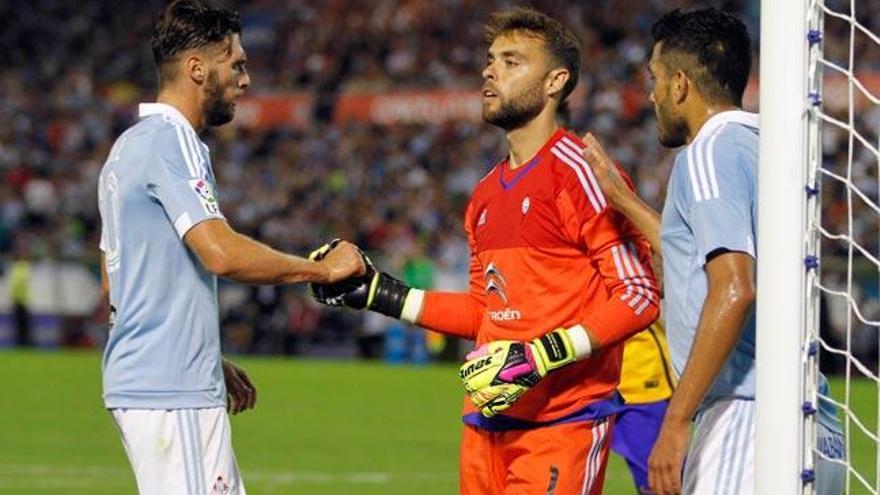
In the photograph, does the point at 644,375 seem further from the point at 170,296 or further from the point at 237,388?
the point at 170,296

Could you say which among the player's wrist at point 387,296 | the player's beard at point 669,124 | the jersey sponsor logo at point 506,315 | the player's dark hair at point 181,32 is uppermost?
the player's dark hair at point 181,32

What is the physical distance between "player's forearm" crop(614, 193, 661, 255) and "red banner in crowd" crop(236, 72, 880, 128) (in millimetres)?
25622

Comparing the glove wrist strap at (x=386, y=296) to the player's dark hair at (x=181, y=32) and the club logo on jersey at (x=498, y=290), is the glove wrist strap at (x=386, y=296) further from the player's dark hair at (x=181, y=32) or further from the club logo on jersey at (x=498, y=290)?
the player's dark hair at (x=181, y=32)

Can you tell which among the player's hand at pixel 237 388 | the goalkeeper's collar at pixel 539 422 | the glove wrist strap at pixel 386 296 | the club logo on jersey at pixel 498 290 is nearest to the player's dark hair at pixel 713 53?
the club logo on jersey at pixel 498 290

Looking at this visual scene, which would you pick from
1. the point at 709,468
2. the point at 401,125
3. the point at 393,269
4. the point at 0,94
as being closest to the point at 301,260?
the point at 709,468

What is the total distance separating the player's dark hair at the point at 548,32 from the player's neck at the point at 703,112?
842 mm

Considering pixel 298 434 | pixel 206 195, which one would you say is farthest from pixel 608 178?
pixel 298 434

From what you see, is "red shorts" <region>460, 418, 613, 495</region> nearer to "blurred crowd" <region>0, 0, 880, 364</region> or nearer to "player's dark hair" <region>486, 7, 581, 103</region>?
"player's dark hair" <region>486, 7, 581, 103</region>

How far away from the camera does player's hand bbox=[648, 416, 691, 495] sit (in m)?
5.72

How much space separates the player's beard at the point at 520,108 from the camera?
6844 mm

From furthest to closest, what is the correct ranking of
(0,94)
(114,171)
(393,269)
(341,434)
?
(0,94), (393,269), (341,434), (114,171)

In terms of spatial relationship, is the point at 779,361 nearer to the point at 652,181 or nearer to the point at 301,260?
the point at 301,260

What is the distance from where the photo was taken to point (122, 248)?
20.8 ft

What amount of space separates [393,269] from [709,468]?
77.0 ft
